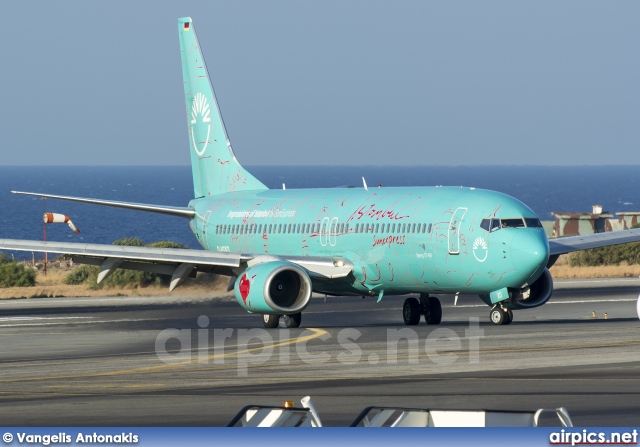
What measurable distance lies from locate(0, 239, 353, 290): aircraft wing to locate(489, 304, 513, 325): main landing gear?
446cm

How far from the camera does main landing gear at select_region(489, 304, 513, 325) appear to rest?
31922 mm

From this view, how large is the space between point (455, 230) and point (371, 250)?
3.16 metres

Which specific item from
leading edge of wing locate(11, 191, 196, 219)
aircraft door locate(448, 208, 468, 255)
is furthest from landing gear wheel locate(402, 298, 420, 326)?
leading edge of wing locate(11, 191, 196, 219)

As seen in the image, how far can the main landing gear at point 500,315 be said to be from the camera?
3192cm

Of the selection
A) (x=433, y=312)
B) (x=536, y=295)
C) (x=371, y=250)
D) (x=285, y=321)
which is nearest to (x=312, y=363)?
(x=371, y=250)

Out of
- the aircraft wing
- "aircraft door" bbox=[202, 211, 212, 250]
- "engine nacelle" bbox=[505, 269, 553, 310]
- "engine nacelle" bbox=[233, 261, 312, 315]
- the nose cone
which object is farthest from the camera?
"aircraft door" bbox=[202, 211, 212, 250]

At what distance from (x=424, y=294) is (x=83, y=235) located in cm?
9505

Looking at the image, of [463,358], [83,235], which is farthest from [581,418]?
[83,235]

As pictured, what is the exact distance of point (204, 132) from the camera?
142 ft

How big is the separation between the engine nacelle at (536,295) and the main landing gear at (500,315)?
0.58ft

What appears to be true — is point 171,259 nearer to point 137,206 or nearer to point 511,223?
point 137,206

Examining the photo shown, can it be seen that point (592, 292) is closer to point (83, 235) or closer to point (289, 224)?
point (289, 224)

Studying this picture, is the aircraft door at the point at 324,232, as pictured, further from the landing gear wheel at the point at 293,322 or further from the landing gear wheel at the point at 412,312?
the landing gear wheel at the point at 412,312

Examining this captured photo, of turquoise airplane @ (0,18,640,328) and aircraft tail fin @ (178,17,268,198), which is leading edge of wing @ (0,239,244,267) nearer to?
turquoise airplane @ (0,18,640,328)
